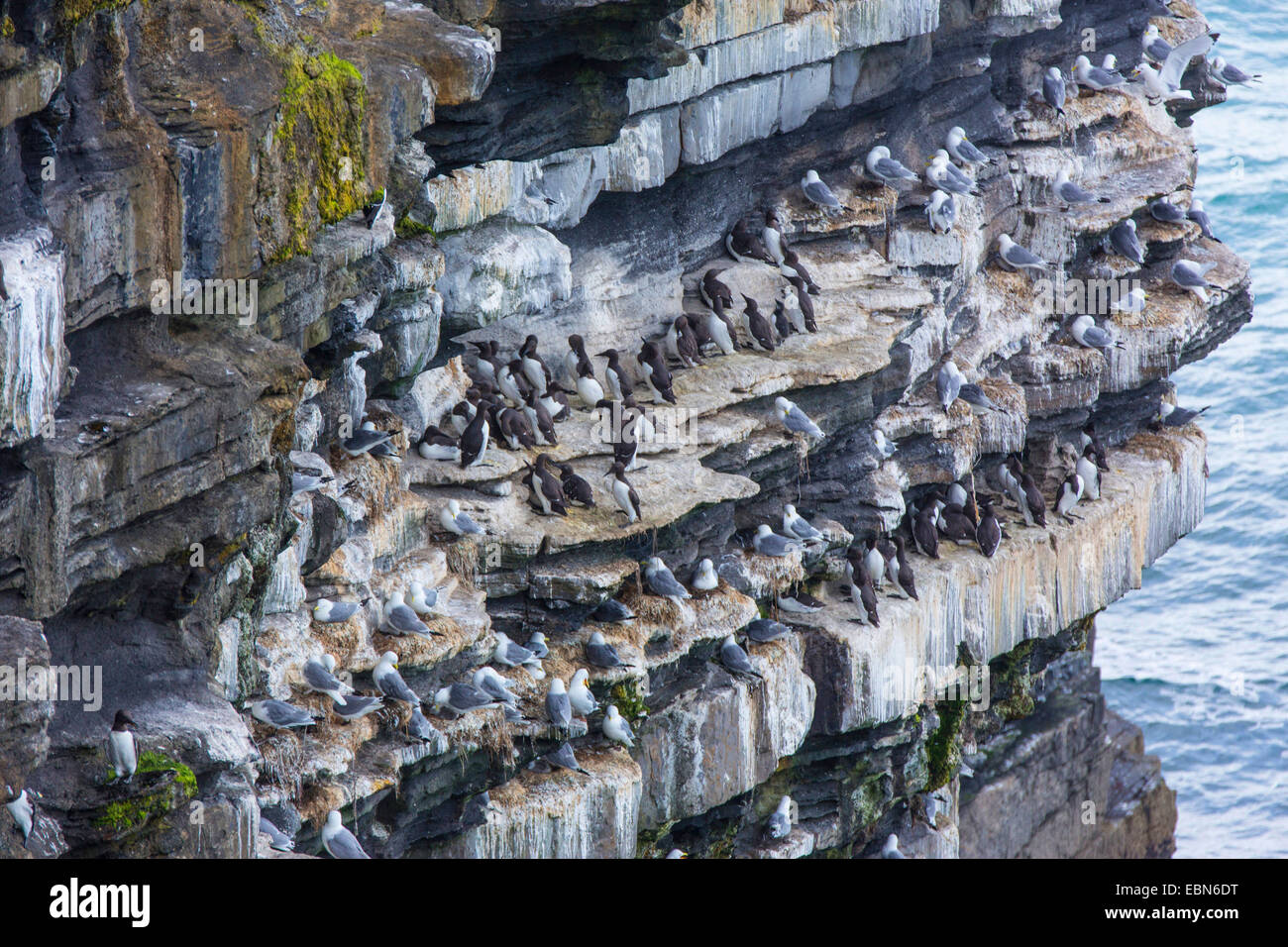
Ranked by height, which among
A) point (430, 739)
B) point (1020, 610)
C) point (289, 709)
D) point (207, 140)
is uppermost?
point (207, 140)

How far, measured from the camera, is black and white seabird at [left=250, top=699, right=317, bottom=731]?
12000 millimetres

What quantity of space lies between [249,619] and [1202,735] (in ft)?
79.7

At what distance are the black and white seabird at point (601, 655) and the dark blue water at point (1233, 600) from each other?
16.1 metres

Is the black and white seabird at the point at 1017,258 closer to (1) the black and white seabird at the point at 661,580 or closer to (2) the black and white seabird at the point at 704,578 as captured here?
(2) the black and white seabird at the point at 704,578

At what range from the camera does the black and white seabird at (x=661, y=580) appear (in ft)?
53.1

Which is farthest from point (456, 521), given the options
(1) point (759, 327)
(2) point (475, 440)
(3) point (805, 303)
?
(3) point (805, 303)

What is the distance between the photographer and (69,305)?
8781mm

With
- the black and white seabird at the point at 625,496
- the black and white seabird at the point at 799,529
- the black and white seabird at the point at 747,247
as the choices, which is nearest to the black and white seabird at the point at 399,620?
the black and white seabird at the point at 625,496

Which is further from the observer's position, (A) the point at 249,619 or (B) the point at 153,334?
(A) the point at 249,619

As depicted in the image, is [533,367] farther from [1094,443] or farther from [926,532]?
[1094,443]

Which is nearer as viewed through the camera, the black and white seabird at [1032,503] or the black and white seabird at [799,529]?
the black and white seabird at [799,529]

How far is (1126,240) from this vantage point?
75.3 ft

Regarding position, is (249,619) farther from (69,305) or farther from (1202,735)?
(1202,735)

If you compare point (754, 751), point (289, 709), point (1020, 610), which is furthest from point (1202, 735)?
point (289, 709)
